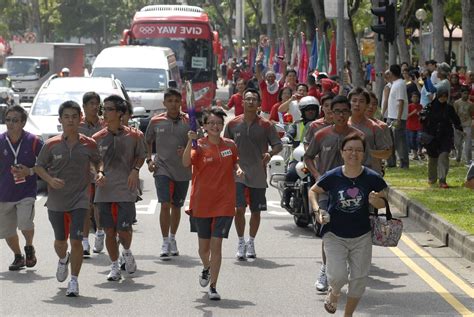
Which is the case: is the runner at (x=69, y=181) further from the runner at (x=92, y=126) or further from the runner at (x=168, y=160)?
the runner at (x=168, y=160)

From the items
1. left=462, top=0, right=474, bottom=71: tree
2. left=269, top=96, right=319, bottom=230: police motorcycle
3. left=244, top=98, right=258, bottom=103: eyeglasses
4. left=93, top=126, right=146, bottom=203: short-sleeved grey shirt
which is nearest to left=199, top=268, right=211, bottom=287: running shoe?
left=93, top=126, right=146, bottom=203: short-sleeved grey shirt

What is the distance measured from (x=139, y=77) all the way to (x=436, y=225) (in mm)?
15168

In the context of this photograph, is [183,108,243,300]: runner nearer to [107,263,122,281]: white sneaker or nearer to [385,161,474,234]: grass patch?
[107,263,122,281]: white sneaker

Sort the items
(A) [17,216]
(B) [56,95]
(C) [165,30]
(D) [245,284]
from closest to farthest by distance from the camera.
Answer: (D) [245,284]
(A) [17,216]
(B) [56,95]
(C) [165,30]

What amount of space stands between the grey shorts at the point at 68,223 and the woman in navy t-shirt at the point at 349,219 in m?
2.65

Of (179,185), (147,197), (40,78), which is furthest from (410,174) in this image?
(40,78)

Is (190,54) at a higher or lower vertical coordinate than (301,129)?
higher

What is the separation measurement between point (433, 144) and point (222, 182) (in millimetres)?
8956

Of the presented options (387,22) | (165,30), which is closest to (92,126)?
(387,22)

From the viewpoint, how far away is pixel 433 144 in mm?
19453

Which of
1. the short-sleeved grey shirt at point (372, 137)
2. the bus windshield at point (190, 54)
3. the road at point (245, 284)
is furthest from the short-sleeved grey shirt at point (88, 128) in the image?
the bus windshield at point (190, 54)

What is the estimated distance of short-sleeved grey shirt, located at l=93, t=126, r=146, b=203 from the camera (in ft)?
39.3

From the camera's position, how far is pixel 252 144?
13.7 meters

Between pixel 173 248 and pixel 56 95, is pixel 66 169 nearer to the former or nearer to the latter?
pixel 173 248
